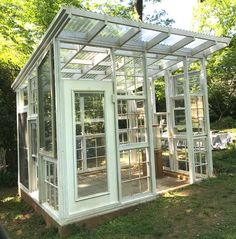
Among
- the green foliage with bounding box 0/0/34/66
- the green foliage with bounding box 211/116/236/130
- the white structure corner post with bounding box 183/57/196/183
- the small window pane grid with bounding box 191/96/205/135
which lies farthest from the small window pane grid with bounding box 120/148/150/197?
the green foliage with bounding box 211/116/236/130

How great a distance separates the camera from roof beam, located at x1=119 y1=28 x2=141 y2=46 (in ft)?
17.0

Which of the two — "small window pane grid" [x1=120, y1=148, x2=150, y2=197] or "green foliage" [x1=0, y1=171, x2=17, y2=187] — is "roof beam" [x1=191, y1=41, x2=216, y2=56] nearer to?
"small window pane grid" [x1=120, y1=148, x2=150, y2=197]

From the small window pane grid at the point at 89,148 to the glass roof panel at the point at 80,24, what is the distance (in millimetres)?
1079

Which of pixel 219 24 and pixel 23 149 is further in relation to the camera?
pixel 219 24

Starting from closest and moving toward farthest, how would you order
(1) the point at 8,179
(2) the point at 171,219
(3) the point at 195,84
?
(2) the point at 171,219 < (3) the point at 195,84 < (1) the point at 8,179

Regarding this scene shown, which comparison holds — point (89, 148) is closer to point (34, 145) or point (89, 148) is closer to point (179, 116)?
point (34, 145)

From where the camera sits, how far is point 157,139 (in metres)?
8.52

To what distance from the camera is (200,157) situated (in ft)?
24.1

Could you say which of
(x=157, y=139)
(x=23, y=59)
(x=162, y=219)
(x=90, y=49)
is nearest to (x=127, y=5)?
(x=23, y=59)

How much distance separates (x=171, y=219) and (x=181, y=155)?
3.19 m

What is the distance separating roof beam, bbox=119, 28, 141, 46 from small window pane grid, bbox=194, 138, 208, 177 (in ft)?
11.0

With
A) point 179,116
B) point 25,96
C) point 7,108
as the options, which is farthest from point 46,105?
point 7,108

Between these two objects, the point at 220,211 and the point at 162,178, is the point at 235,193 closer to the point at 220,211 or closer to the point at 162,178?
the point at 220,211

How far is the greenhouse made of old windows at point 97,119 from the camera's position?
4.89m
